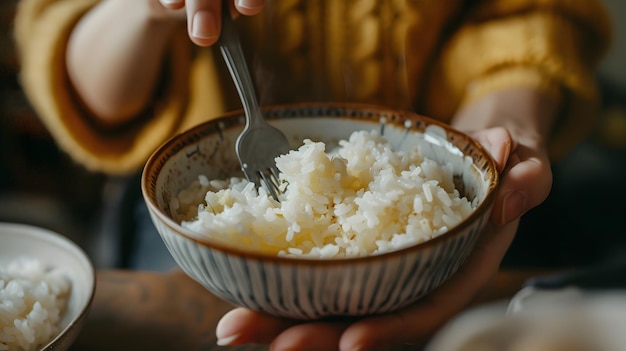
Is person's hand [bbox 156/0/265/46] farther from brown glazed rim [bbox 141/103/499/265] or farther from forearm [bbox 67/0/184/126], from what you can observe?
forearm [bbox 67/0/184/126]

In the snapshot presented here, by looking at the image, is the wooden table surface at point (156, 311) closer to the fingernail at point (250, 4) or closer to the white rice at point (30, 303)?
the white rice at point (30, 303)

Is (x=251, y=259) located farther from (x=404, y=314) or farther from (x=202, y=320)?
(x=202, y=320)

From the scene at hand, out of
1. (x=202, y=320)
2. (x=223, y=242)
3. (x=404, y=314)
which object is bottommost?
(x=202, y=320)

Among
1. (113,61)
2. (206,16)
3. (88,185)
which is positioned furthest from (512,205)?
(88,185)

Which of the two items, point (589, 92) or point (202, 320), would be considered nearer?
point (202, 320)

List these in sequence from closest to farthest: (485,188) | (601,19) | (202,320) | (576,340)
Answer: (576,340) → (485,188) → (202,320) → (601,19)

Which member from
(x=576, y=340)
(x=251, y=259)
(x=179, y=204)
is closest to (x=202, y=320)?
(x=179, y=204)
